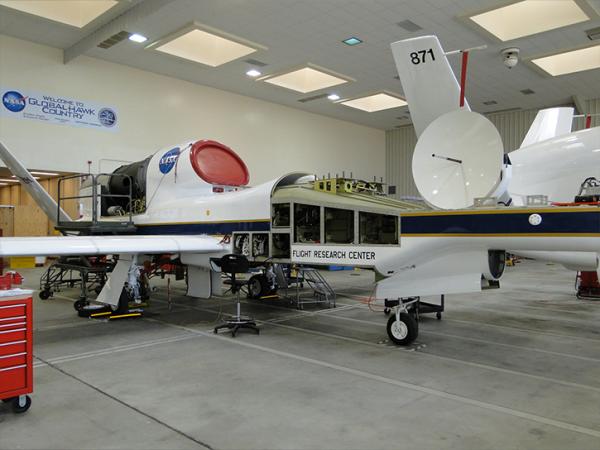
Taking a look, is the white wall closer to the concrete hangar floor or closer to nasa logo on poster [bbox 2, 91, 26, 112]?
nasa logo on poster [bbox 2, 91, 26, 112]

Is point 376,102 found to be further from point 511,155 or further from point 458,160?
point 458,160

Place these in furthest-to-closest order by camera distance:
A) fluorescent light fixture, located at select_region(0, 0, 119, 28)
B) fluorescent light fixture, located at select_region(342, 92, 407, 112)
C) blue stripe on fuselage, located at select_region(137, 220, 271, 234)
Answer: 1. fluorescent light fixture, located at select_region(342, 92, 407, 112)
2. fluorescent light fixture, located at select_region(0, 0, 119, 28)
3. blue stripe on fuselage, located at select_region(137, 220, 271, 234)

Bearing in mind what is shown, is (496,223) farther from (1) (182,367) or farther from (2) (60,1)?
(2) (60,1)

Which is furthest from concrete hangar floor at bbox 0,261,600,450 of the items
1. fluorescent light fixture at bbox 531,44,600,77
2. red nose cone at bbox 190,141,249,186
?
fluorescent light fixture at bbox 531,44,600,77

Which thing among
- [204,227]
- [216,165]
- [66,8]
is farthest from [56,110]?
[204,227]

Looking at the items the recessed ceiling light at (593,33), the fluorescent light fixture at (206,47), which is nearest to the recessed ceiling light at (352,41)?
the fluorescent light fixture at (206,47)

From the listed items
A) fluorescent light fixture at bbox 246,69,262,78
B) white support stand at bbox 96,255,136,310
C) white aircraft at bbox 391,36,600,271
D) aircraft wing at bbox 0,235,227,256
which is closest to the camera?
white aircraft at bbox 391,36,600,271

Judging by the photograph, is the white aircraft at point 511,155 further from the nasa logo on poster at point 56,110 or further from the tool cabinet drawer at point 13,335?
the nasa logo on poster at point 56,110

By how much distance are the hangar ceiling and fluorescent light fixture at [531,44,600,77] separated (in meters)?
0.40

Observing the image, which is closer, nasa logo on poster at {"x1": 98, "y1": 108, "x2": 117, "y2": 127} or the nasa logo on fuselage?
the nasa logo on fuselage

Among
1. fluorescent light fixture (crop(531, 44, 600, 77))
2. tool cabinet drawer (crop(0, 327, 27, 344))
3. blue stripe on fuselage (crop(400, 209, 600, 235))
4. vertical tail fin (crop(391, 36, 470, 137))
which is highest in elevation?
fluorescent light fixture (crop(531, 44, 600, 77))

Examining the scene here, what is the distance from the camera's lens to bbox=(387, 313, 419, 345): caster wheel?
5520mm

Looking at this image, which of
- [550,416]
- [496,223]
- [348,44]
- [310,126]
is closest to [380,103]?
[310,126]

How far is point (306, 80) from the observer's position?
56.6ft
